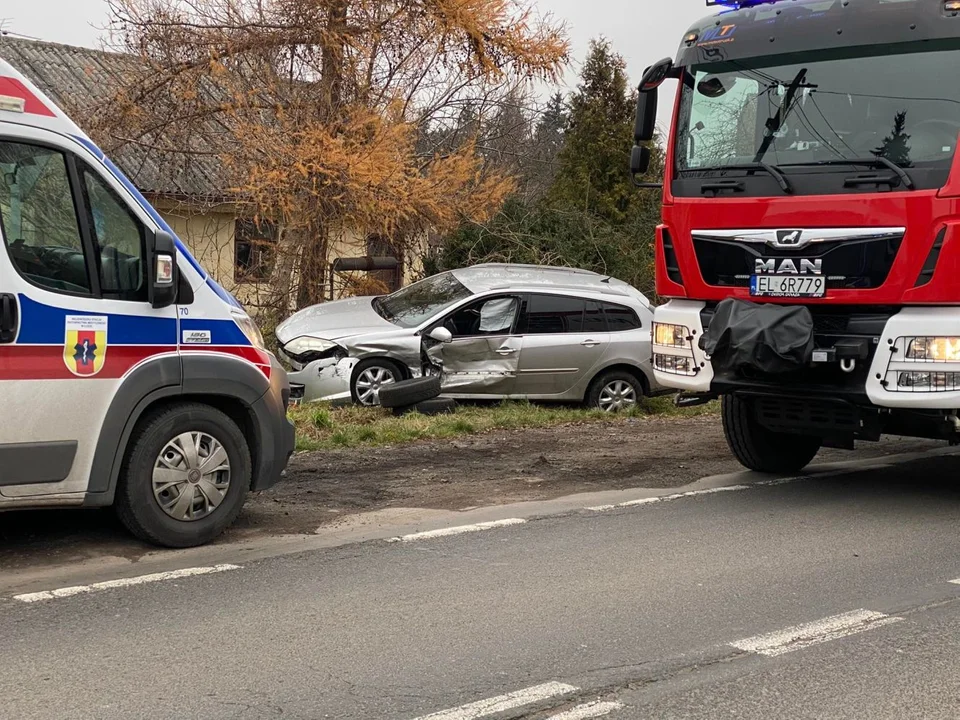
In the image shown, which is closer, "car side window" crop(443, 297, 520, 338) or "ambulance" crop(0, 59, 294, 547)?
"ambulance" crop(0, 59, 294, 547)

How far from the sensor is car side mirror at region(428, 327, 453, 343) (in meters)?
12.5

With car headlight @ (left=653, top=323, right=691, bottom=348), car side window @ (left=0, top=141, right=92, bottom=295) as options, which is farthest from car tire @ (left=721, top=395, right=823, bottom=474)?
car side window @ (left=0, top=141, right=92, bottom=295)

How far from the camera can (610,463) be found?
9.79 meters

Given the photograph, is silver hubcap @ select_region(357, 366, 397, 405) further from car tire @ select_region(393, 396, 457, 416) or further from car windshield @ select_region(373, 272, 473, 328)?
car windshield @ select_region(373, 272, 473, 328)

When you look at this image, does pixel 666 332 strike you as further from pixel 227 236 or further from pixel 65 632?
pixel 227 236

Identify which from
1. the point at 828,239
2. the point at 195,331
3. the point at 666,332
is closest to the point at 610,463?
the point at 666,332

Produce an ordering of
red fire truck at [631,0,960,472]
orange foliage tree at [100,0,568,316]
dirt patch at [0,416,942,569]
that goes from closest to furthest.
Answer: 1. dirt patch at [0,416,942,569]
2. red fire truck at [631,0,960,472]
3. orange foliage tree at [100,0,568,316]

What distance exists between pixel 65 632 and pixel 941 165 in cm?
566

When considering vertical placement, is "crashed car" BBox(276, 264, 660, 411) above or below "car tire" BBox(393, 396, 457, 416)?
above

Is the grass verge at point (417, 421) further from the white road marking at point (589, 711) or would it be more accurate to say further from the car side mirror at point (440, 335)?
the white road marking at point (589, 711)

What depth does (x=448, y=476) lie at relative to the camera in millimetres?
9078

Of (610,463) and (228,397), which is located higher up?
(228,397)

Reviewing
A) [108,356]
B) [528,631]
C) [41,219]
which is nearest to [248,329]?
[108,356]

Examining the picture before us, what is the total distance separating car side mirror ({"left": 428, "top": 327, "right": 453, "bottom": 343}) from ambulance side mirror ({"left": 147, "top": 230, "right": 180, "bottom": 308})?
20.7ft
